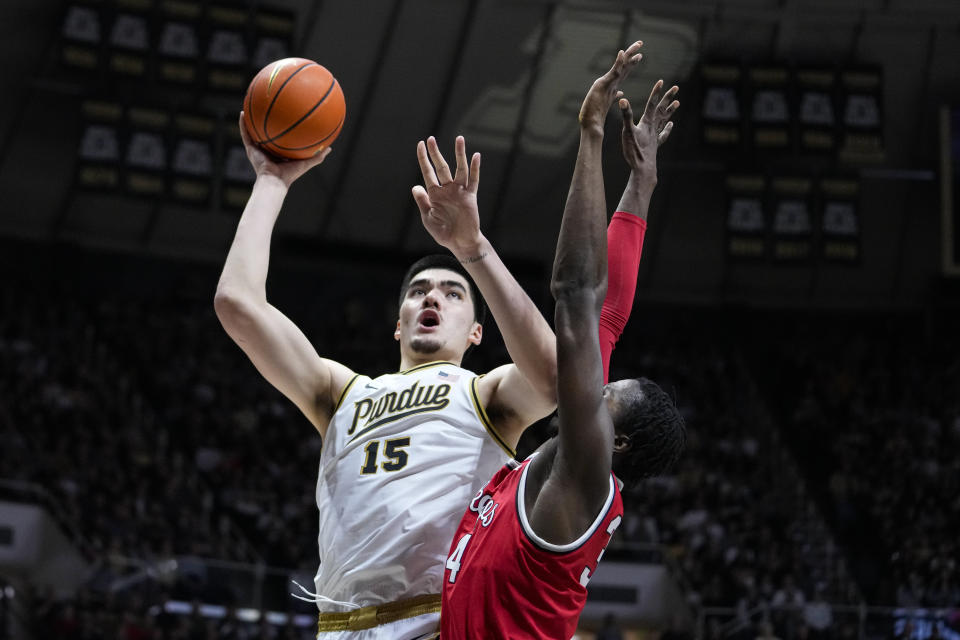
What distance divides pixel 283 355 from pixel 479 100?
1973cm

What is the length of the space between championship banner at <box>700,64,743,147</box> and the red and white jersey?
54.9ft

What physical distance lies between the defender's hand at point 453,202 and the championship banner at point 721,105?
1640cm

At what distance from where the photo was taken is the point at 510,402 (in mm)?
4309

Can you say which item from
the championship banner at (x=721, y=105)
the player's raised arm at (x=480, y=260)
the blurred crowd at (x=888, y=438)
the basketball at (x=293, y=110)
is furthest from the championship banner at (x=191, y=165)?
the player's raised arm at (x=480, y=260)

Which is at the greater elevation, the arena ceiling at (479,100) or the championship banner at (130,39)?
the arena ceiling at (479,100)

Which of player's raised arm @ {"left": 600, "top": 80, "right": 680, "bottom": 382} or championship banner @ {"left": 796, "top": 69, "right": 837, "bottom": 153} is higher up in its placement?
championship banner @ {"left": 796, "top": 69, "right": 837, "bottom": 153}

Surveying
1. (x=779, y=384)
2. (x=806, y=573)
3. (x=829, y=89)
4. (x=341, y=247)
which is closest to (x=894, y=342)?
(x=779, y=384)

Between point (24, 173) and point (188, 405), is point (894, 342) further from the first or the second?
point (24, 173)

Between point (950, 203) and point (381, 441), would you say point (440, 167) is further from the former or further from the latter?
point (950, 203)

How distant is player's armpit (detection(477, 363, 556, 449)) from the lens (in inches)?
166

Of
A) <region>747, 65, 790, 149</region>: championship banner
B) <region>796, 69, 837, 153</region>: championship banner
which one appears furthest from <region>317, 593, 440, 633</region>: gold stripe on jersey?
<region>796, 69, 837, 153</region>: championship banner

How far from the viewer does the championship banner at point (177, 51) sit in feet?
60.6

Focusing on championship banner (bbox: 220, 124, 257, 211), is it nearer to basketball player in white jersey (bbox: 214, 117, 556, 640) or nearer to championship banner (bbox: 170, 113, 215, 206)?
championship banner (bbox: 170, 113, 215, 206)

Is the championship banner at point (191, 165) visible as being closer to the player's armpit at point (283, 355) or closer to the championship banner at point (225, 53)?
the championship banner at point (225, 53)
